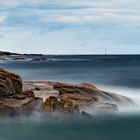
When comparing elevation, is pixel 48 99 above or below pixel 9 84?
below

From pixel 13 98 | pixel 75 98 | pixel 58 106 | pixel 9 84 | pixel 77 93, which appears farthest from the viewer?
pixel 77 93

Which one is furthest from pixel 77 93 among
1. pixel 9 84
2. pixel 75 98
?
pixel 9 84

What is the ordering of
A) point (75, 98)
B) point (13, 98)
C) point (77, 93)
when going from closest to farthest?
point (13, 98) → point (75, 98) → point (77, 93)

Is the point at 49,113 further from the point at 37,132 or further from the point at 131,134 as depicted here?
the point at 131,134

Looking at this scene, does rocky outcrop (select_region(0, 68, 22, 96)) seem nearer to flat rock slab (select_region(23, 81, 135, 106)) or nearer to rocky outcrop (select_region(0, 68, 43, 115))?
rocky outcrop (select_region(0, 68, 43, 115))

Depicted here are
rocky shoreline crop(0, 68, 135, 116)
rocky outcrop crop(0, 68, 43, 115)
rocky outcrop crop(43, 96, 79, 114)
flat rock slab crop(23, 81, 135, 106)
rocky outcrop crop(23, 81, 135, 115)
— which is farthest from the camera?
flat rock slab crop(23, 81, 135, 106)

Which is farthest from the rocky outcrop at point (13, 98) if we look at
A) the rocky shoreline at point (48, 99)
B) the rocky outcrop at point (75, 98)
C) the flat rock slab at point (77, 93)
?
the flat rock slab at point (77, 93)

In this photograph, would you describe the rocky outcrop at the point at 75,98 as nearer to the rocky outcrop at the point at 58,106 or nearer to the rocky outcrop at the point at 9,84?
the rocky outcrop at the point at 58,106

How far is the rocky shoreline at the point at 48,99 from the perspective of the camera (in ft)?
135

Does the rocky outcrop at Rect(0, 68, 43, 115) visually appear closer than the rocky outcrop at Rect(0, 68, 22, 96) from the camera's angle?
Yes

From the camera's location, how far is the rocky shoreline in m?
41.2

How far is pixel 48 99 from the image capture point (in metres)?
42.2

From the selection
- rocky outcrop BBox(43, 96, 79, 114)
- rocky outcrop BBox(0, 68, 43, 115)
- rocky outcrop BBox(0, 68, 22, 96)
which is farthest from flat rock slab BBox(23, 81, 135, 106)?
rocky outcrop BBox(0, 68, 22, 96)

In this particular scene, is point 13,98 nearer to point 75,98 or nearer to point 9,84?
point 9,84
